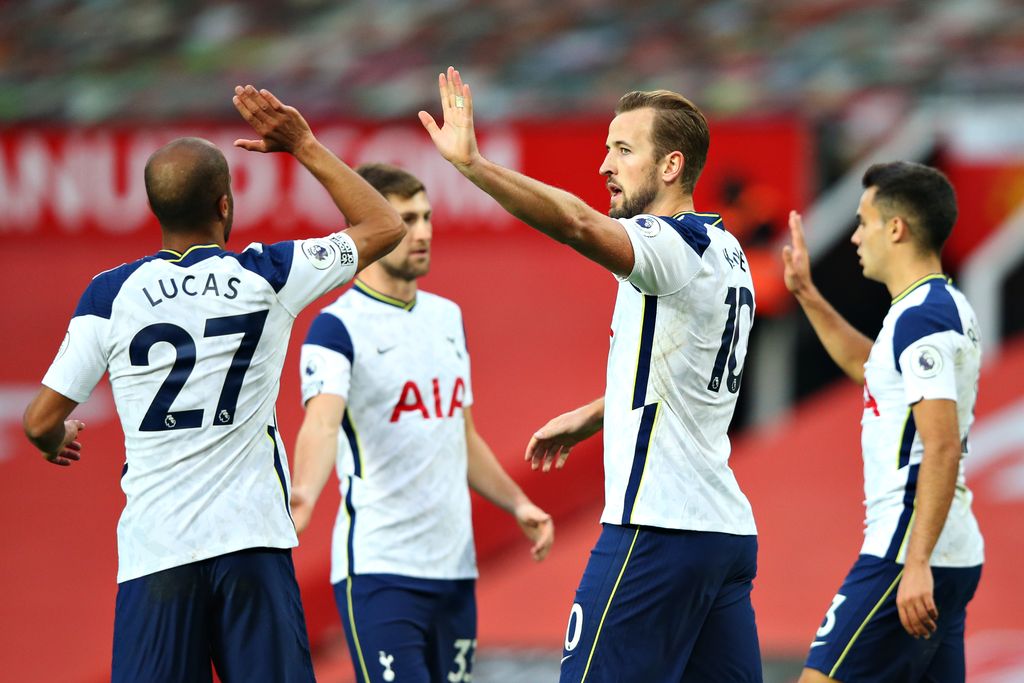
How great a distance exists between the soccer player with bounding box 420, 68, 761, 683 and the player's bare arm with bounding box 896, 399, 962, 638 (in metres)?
0.61

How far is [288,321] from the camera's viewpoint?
13.7 ft

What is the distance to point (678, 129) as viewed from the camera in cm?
423

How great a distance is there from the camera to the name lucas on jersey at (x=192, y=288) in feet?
13.2

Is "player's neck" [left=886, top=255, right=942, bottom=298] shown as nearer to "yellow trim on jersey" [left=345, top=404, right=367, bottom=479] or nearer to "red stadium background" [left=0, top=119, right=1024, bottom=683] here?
"yellow trim on jersey" [left=345, top=404, right=367, bottom=479]

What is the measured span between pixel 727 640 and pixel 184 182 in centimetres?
220

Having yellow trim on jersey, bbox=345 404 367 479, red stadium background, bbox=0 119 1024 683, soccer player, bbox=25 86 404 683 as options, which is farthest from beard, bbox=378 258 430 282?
red stadium background, bbox=0 119 1024 683

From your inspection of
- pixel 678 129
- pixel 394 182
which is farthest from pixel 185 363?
pixel 394 182

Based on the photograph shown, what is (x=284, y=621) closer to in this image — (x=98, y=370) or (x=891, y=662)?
(x=98, y=370)

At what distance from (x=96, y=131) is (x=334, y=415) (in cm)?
683

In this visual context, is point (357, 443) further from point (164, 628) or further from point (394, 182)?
point (164, 628)

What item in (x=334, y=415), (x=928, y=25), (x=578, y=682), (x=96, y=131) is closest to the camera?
(x=578, y=682)

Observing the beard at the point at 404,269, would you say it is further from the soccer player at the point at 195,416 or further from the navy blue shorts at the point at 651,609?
the navy blue shorts at the point at 651,609

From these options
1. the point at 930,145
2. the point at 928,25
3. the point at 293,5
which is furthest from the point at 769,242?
the point at 293,5

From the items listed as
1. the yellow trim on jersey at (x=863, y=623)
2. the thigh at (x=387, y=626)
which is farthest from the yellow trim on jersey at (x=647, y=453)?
the thigh at (x=387, y=626)
